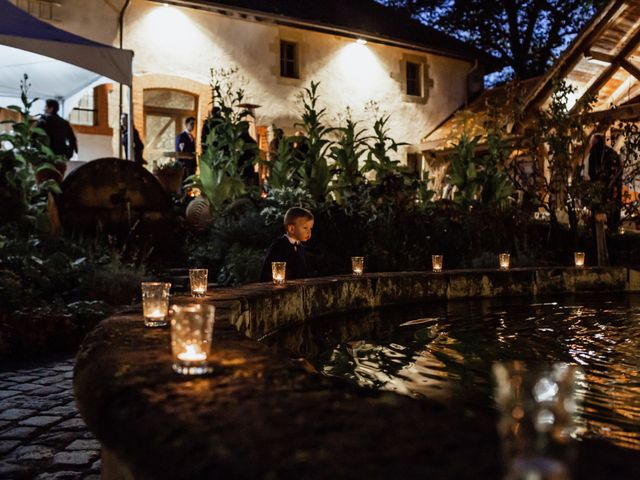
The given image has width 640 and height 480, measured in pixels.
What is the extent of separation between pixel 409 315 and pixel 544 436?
14.3 feet

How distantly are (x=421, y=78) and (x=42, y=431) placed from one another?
1744cm

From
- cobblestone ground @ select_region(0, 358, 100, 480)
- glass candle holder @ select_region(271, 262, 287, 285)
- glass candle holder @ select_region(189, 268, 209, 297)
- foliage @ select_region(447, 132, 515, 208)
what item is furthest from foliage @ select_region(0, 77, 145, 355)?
foliage @ select_region(447, 132, 515, 208)

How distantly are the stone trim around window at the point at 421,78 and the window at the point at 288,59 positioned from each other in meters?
3.36

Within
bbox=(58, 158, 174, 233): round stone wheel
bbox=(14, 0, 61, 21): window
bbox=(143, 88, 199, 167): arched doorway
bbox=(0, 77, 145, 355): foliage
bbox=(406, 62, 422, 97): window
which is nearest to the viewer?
bbox=(0, 77, 145, 355): foliage

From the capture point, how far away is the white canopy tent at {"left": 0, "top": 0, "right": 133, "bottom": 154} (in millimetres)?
7879

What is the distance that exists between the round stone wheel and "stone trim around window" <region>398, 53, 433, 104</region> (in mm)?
11328

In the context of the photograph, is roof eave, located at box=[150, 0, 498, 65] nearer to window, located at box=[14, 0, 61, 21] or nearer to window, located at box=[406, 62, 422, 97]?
window, located at box=[406, 62, 422, 97]

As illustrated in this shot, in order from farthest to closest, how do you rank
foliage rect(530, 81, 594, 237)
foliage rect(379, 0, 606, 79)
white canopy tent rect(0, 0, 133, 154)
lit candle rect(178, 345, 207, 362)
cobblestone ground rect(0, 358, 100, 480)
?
foliage rect(379, 0, 606, 79) < foliage rect(530, 81, 594, 237) < white canopy tent rect(0, 0, 133, 154) < cobblestone ground rect(0, 358, 100, 480) < lit candle rect(178, 345, 207, 362)

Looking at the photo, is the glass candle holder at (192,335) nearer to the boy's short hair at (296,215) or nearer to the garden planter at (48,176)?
the boy's short hair at (296,215)

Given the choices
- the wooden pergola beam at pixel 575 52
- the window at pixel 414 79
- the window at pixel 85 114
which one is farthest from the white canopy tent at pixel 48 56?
the window at pixel 414 79

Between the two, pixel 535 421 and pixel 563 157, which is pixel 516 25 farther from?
pixel 535 421

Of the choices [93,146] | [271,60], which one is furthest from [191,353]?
[93,146]

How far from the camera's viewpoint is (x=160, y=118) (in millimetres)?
17281

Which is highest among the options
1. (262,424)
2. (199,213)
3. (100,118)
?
(100,118)
